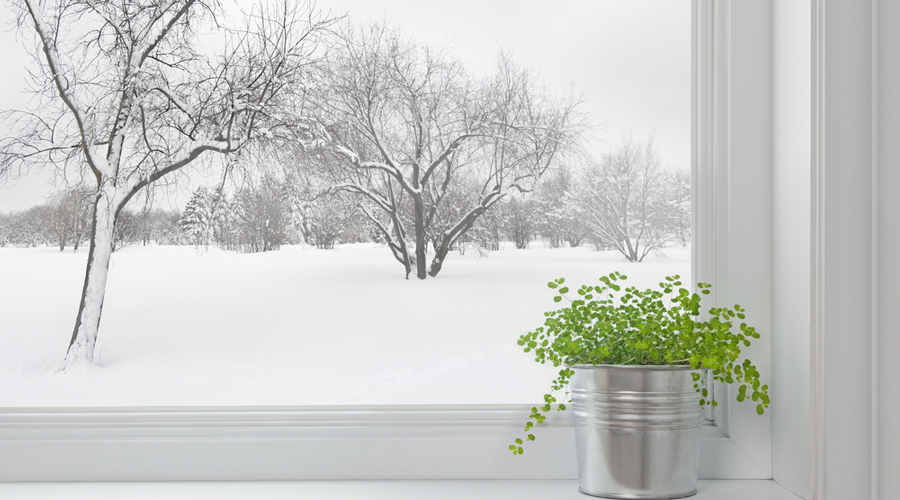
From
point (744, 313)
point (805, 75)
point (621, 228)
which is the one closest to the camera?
point (805, 75)

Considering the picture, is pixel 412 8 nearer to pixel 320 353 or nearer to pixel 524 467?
pixel 320 353

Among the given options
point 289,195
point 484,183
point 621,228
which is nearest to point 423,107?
point 484,183

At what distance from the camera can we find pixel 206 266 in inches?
44.1

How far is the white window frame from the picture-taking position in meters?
1.01

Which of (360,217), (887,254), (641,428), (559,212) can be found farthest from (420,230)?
(887,254)

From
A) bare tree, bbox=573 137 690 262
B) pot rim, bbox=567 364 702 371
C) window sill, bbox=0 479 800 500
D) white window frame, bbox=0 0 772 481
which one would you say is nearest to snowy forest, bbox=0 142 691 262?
bare tree, bbox=573 137 690 262

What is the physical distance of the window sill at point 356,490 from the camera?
936 mm

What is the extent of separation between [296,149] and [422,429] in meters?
0.57

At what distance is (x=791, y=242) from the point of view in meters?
0.92

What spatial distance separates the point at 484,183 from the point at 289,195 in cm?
37

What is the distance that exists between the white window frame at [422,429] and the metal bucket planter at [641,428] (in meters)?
0.15

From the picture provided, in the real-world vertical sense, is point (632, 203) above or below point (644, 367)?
above

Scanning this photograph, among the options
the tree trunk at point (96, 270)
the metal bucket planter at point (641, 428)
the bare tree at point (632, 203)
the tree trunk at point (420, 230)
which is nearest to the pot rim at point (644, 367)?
the metal bucket planter at point (641, 428)

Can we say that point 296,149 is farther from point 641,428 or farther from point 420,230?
point 641,428
